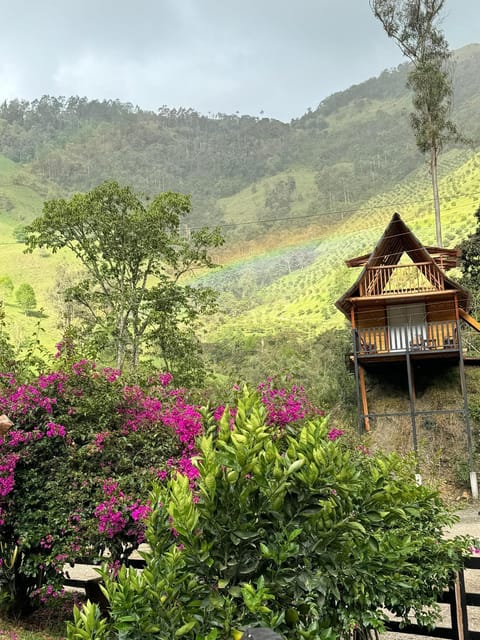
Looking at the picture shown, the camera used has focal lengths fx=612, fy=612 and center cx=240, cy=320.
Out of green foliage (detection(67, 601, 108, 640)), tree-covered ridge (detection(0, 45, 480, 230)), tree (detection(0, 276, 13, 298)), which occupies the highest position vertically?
tree-covered ridge (detection(0, 45, 480, 230))

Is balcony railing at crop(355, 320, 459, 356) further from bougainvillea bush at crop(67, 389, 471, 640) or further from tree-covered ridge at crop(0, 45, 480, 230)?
tree-covered ridge at crop(0, 45, 480, 230)

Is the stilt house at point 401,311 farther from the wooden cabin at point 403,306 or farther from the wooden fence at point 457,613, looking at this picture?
the wooden fence at point 457,613

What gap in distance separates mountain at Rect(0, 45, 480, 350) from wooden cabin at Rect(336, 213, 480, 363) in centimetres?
2354

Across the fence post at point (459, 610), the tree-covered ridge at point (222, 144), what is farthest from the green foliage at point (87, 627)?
the tree-covered ridge at point (222, 144)

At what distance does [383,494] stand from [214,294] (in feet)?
64.8

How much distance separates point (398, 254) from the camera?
Answer: 20.4 metres

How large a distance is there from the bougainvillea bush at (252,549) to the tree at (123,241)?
63.9 ft

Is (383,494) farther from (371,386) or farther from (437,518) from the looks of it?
(371,386)

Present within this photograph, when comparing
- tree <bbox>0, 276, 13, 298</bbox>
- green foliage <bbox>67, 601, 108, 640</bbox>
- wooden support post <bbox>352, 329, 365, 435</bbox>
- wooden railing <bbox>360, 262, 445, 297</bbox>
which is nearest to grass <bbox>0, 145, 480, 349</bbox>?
tree <bbox>0, 276, 13, 298</bbox>

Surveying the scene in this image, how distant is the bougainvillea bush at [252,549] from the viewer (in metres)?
2.88

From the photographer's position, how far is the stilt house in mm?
18250

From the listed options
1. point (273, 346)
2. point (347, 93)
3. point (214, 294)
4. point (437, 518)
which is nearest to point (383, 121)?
point (347, 93)

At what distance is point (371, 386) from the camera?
Result: 68.7 ft

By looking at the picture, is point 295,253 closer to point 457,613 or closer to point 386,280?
point 386,280
